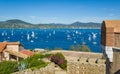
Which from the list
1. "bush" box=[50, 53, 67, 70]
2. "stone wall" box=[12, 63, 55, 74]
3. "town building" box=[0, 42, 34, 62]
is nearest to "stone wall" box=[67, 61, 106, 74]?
"stone wall" box=[12, 63, 55, 74]

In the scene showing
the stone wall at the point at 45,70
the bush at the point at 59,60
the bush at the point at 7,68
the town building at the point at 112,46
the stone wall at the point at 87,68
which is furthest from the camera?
the bush at the point at 59,60

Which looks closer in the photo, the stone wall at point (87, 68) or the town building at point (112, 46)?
the town building at point (112, 46)

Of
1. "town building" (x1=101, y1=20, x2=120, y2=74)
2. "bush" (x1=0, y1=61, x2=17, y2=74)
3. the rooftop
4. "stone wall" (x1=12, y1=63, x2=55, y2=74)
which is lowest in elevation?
"bush" (x1=0, y1=61, x2=17, y2=74)

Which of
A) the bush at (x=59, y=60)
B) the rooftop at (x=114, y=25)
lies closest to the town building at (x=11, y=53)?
the bush at (x=59, y=60)

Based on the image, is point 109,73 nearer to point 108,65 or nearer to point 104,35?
point 108,65

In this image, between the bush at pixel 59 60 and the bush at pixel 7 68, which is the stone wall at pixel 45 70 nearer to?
the bush at pixel 59 60

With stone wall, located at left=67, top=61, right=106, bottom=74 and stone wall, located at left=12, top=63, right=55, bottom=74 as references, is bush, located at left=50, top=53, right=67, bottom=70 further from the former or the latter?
stone wall, located at left=67, top=61, right=106, bottom=74

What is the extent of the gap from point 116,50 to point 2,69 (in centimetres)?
1549

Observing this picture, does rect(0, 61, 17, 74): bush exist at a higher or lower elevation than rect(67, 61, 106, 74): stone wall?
lower

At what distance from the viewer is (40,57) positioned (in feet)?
78.1

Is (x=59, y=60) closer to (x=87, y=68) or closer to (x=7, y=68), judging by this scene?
(x=87, y=68)

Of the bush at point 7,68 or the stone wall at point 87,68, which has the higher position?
the stone wall at point 87,68

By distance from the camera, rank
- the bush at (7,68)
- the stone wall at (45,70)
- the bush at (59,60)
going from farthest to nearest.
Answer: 1. the bush at (59,60)
2. the bush at (7,68)
3. the stone wall at (45,70)

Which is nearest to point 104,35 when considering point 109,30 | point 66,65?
point 109,30
